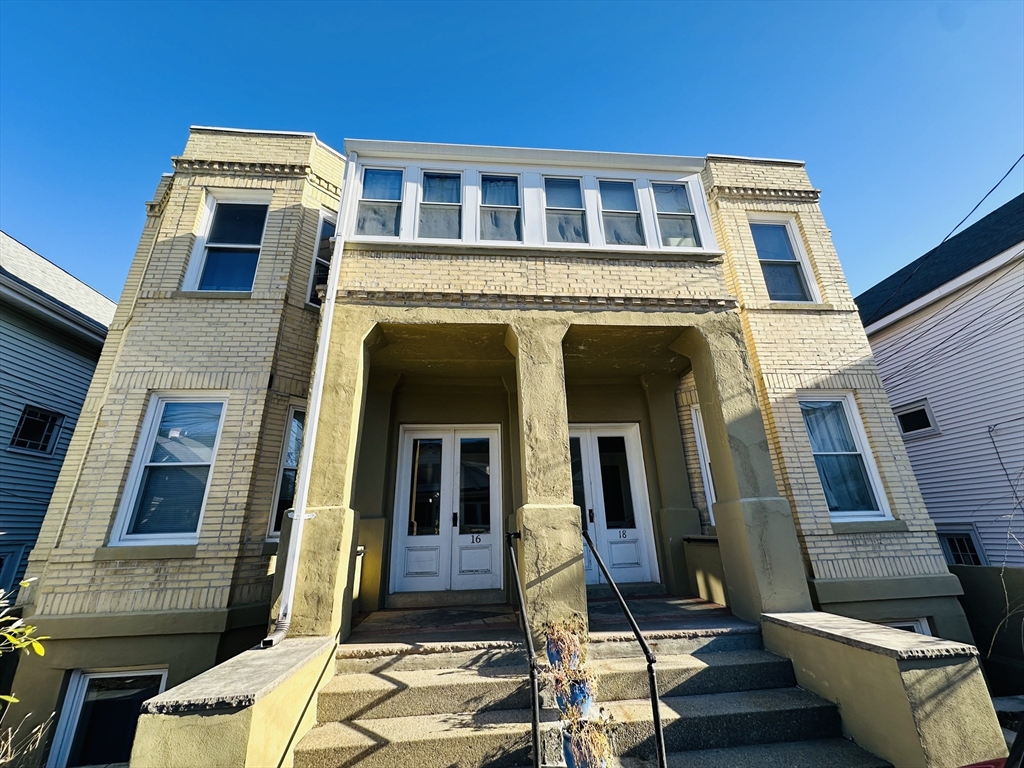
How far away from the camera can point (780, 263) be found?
23.9 ft

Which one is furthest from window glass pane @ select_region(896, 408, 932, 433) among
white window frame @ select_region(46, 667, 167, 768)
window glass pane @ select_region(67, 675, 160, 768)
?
window glass pane @ select_region(67, 675, 160, 768)

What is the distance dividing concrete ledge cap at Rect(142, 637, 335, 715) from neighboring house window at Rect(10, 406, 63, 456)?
7.47m

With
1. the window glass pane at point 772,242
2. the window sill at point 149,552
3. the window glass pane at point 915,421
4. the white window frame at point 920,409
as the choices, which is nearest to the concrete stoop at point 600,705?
the window sill at point 149,552

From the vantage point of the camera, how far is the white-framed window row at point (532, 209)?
6.20 m

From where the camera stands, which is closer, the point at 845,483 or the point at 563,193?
the point at 845,483

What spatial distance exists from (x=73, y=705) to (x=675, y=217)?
9.53m

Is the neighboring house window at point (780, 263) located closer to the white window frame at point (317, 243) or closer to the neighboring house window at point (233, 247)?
the white window frame at point (317, 243)

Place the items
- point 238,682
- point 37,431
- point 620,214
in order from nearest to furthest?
point 238,682, point 620,214, point 37,431

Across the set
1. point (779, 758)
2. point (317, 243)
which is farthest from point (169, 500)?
point (779, 758)

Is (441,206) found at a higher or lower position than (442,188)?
lower

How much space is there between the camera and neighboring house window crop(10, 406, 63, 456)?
754 centimetres

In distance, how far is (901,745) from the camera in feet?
10.2

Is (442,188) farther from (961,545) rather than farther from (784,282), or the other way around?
(961,545)

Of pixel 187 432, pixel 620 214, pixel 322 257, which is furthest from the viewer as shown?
pixel 322 257
